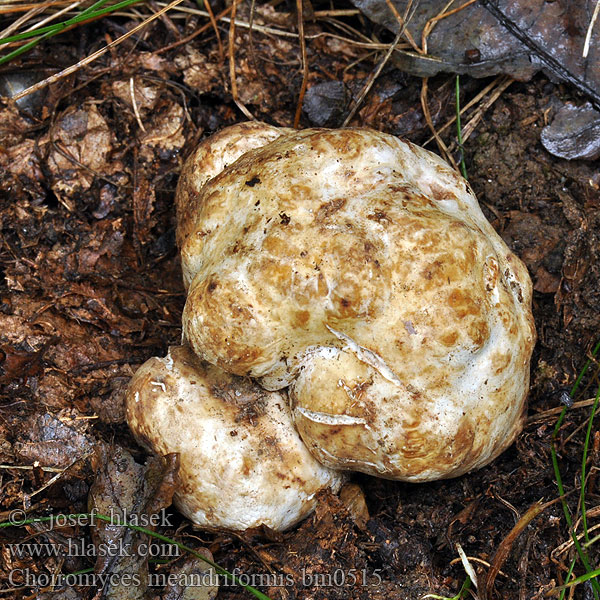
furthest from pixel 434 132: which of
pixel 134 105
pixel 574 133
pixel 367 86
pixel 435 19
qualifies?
pixel 134 105

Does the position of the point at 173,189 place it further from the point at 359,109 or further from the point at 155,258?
the point at 359,109

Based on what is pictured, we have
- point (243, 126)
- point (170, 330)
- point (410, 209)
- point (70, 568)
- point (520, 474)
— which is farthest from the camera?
point (170, 330)

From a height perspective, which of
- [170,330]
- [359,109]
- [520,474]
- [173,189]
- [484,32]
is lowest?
[520,474]

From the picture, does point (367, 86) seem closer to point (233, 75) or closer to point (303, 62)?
point (303, 62)

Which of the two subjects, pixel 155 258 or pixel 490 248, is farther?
pixel 155 258

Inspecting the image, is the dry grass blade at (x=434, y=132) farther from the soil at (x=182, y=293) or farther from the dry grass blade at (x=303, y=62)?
the dry grass blade at (x=303, y=62)

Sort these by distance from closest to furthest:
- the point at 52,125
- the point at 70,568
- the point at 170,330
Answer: the point at 70,568 → the point at 170,330 → the point at 52,125

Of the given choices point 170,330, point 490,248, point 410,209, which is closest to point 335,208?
point 410,209
